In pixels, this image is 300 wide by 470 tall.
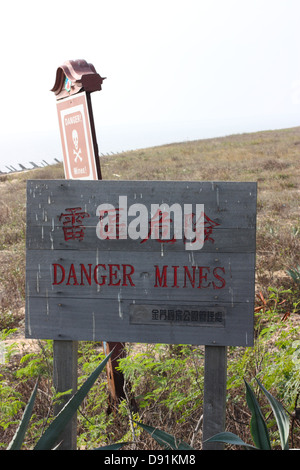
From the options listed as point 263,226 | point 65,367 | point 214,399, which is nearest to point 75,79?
point 65,367

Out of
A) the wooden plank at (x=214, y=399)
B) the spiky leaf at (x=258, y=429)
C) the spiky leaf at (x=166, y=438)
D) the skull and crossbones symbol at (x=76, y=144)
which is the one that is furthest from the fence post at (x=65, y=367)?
the skull and crossbones symbol at (x=76, y=144)

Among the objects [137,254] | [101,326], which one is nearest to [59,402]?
[101,326]

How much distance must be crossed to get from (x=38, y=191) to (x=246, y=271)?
1068 millimetres

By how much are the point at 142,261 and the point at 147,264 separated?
3 cm

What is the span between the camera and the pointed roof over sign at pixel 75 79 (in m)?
3.40

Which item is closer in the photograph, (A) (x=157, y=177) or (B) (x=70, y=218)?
(B) (x=70, y=218)

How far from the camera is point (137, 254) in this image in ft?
7.79

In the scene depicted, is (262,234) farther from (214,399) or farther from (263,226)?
(214,399)

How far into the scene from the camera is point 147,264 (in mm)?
2369

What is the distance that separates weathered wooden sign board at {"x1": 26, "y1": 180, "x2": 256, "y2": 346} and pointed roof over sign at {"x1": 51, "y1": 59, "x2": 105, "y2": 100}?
124 centimetres

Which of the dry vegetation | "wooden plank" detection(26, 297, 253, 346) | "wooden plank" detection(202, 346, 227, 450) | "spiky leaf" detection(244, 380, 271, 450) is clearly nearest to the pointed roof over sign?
the dry vegetation

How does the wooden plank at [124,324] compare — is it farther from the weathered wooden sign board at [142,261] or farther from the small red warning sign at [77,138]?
the small red warning sign at [77,138]

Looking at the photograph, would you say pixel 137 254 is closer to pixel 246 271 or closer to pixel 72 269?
pixel 72 269

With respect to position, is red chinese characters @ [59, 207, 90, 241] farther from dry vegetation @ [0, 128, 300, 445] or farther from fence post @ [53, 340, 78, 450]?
dry vegetation @ [0, 128, 300, 445]
